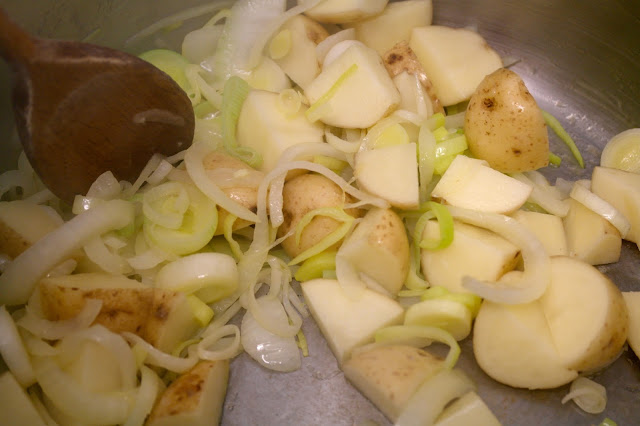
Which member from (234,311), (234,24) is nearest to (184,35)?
(234,24)

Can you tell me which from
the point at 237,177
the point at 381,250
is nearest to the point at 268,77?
the point at 237,177

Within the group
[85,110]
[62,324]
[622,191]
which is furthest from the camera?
[622,191]

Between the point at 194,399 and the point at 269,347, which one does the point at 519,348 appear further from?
the point at 194,399

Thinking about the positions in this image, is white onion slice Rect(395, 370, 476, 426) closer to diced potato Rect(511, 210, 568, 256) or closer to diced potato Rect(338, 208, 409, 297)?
diced potato Rect(338, 208, 409, 297)

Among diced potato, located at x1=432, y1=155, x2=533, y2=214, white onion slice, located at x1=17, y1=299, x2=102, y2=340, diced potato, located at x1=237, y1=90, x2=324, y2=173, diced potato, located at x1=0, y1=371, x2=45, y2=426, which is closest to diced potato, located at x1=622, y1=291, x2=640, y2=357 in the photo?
diced potato, located at x1=432, y1=155, x2=533, y2=214

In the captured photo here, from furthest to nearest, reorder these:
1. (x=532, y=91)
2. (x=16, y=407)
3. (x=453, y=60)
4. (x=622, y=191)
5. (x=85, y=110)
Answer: (x=532, y=91) → (x=453, y=60) → (x=622, y=191) → (x=85, y=110) → (x=16, y=407)

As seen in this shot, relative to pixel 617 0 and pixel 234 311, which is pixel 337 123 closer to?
pixel 234 311
